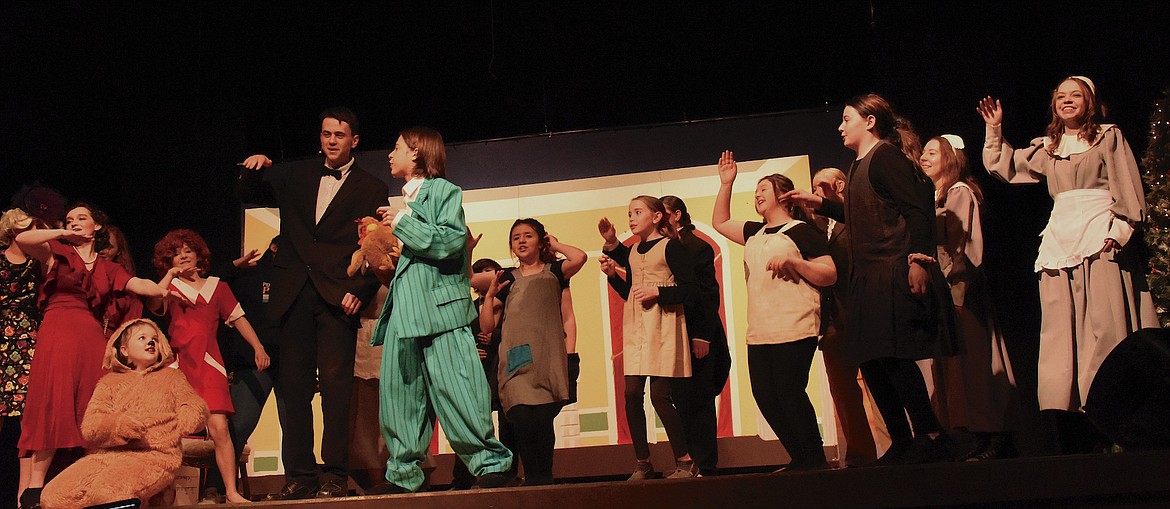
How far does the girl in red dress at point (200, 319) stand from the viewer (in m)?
4.72

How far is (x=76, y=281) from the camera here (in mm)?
4695

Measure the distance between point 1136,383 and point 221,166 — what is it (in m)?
5.10

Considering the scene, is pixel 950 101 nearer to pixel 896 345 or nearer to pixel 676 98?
pixel 676 98

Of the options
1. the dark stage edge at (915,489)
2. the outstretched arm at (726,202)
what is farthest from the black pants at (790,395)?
the outstretched arm at (726,202)

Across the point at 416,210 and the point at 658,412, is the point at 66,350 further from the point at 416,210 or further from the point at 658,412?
the point at 658,412

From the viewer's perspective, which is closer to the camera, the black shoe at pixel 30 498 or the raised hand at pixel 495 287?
the black shoe at pixel 30 498

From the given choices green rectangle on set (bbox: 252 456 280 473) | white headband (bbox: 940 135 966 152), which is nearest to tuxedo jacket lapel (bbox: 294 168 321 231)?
green rectangle on set (bbox: 252 456 280 473)

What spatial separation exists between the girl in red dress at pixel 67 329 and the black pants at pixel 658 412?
2222mm

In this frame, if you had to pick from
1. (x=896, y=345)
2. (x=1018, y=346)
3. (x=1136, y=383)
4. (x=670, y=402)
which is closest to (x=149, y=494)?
(x=670, y=402)

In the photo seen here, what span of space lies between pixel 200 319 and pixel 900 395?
→ 3.21 m

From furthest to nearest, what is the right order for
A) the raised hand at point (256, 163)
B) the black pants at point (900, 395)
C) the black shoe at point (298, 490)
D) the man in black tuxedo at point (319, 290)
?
the raised hand at point (256, 163)
the man in black tuxedo at point (319, 290)
the black shoe at point (298, 490)
the black pants at point (900, 395)

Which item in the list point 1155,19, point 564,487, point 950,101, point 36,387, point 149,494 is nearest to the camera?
point 564,487

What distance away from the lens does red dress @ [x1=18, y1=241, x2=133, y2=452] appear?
448 centimetres

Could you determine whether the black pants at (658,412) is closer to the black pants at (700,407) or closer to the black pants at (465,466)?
the black pants at (700,407)
